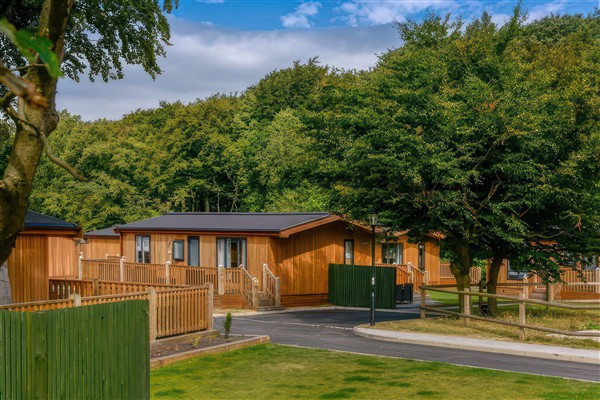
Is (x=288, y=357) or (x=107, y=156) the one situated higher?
(x=107, y=156)

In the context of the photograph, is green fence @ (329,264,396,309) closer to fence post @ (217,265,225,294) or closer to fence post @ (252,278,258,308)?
fence post @ (252,278,258,308)

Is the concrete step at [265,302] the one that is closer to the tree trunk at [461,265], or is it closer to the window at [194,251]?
the window at [194,251]

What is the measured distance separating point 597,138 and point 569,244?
4879 mm

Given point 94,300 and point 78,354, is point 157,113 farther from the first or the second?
point 78,354

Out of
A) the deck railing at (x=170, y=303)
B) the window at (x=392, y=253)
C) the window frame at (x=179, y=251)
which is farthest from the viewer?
the window at (x=392, y=253)

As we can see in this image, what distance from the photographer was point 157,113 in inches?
3214

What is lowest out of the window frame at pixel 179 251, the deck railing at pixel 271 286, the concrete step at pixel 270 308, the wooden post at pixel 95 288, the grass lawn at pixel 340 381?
the concrete step at pixel 270 308

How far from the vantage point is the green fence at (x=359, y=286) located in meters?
33.7

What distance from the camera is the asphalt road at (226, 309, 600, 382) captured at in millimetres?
17609

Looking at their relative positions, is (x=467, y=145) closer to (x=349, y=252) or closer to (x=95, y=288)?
(x=95, y=288)

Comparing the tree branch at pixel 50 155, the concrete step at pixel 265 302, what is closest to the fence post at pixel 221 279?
the concrete step at pixel 265 302

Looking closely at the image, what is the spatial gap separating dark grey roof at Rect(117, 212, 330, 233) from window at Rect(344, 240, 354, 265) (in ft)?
6.79

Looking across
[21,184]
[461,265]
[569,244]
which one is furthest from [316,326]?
[21,184]

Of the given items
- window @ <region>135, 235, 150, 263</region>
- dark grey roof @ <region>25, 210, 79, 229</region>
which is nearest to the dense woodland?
dark grey roof @ <region>25, 210, 79, 229</region>
